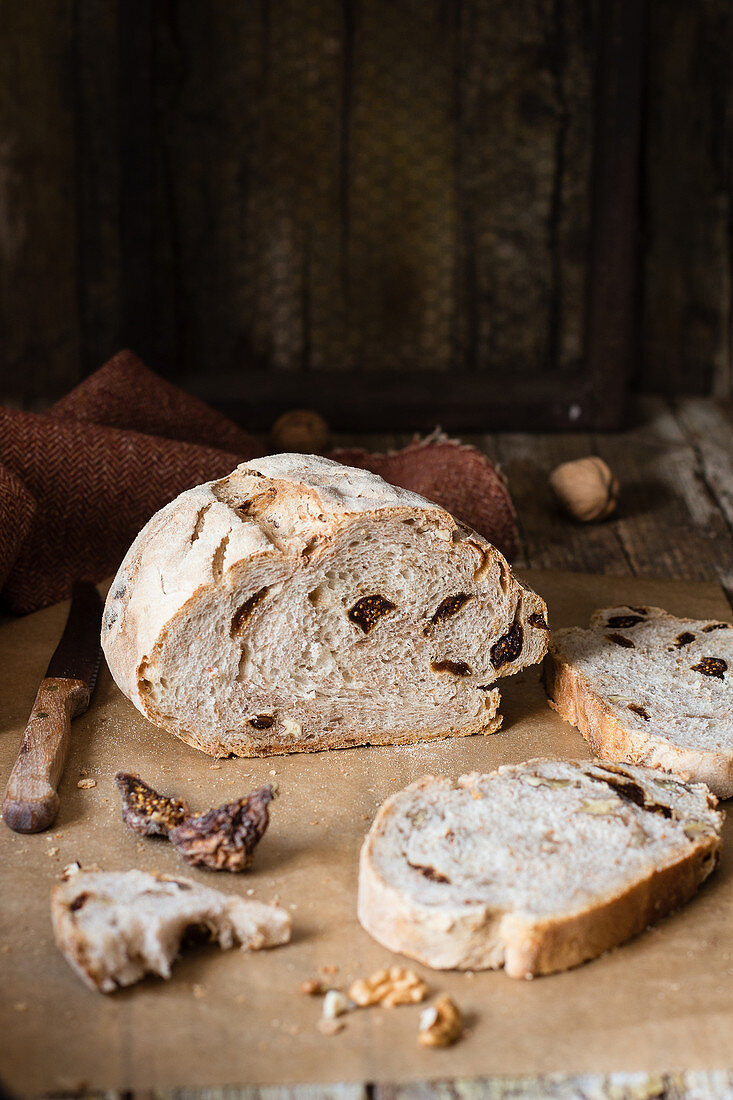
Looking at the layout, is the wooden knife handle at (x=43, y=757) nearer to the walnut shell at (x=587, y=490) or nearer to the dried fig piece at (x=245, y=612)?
the dried fig piece at (x=245, y=612)

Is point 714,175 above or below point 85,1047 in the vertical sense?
above

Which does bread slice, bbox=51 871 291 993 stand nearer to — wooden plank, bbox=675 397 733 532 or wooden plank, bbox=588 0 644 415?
wooden plank, bbox=675 397 733 532

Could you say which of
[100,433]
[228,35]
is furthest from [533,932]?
[228,35]

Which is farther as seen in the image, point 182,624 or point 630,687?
point 630,687

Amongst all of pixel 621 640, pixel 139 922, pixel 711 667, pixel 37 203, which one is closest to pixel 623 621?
pixel 621 640

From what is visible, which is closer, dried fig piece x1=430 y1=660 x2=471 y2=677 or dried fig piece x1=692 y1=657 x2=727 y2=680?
dried fig piece x1=430 y1=660 x2=471 y2=677

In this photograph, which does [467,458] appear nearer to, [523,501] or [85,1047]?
[523,501]

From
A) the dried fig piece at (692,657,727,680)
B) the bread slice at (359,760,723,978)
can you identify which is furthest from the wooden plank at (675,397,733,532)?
the bread slice at (359,760,723,978)

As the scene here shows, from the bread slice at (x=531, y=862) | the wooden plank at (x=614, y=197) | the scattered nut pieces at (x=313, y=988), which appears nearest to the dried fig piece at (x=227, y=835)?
the bread slice at (x=531, y=862)
